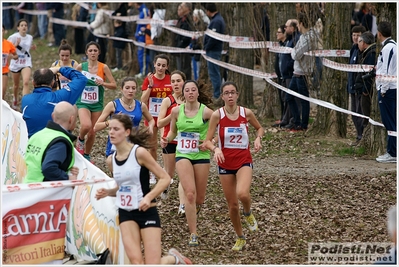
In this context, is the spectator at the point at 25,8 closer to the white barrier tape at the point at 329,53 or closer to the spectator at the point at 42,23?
the spectator at the point at 42,23

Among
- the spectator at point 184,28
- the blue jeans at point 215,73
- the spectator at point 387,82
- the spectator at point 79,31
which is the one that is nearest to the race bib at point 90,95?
the spectator at point 387,82

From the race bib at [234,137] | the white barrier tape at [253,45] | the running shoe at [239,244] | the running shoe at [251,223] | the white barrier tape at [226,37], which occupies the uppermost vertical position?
the white barrier tape at [226,37]

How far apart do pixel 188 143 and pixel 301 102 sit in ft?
21.8

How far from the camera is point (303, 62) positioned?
52.4ft

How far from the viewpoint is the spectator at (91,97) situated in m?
12.7

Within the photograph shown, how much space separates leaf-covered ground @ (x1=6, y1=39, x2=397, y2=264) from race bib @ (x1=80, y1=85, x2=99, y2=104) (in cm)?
145

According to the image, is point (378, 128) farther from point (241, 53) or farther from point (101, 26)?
point (101, 26)

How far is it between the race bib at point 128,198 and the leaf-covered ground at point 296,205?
1766mm

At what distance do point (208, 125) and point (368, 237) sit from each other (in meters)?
2.39

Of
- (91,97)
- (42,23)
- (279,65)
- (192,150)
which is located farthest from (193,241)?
(42,23)

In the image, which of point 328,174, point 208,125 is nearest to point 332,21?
point 328,174

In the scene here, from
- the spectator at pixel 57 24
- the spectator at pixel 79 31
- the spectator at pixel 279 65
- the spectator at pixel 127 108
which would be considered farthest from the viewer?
the spectator at pixel 57 24

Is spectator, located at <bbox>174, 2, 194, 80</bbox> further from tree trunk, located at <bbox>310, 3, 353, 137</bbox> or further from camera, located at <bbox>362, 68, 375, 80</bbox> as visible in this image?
camera, located at <bbox>362, 68, 375, 80</bbox>

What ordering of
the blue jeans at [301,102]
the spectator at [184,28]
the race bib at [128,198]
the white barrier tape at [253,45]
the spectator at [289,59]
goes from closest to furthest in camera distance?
1. the race bib at [128,198]
2. the blue jeans at [301,102]
3. the spectator at [289,59]
4. the white barrier tape at [253,45]
5. the spectator at [184,28]
